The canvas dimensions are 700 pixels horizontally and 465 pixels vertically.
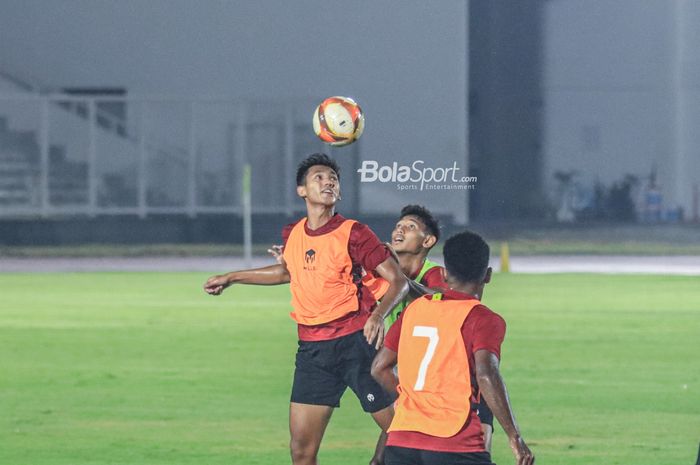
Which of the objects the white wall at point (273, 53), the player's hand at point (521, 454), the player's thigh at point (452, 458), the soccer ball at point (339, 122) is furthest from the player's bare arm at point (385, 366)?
the white wall at point (273, 53)

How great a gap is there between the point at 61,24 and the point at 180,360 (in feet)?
109

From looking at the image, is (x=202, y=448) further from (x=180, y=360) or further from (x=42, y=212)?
(x=42, y=212)

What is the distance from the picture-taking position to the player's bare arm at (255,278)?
8070 mm

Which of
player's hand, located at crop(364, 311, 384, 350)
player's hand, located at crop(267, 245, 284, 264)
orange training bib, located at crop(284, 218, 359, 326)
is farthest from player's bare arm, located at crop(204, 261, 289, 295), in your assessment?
player's hand, located at crop(364, 311, 384, 350)

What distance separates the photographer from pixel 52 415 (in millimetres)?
11844

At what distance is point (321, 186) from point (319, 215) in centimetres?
16

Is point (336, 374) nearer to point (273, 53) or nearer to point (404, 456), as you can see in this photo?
point (404, 456)

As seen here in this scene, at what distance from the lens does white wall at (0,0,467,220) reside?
153 ft

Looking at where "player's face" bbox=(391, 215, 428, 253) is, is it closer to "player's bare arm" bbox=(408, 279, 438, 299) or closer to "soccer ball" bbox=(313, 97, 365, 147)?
"player's bare arm" bbox=(408, 279, 438, 299)

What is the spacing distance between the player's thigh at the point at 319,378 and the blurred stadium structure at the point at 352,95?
37004mm

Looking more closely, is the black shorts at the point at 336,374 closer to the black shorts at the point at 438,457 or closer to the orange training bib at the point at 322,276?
the orange training bib at the point at 322,276

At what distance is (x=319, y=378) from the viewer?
25.2 feet

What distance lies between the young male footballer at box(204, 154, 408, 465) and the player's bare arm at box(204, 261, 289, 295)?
0.29 m


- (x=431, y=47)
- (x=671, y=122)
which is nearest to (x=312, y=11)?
(x=431, y=47)
